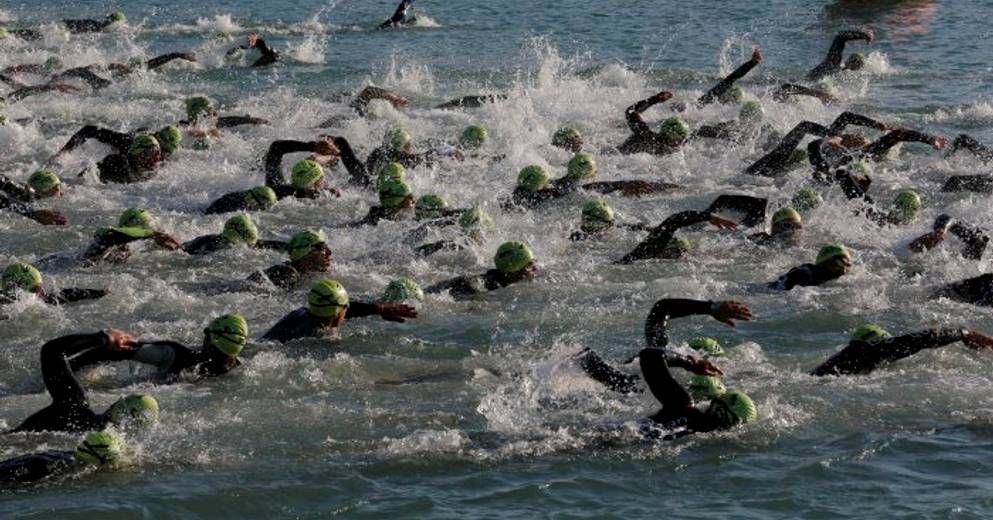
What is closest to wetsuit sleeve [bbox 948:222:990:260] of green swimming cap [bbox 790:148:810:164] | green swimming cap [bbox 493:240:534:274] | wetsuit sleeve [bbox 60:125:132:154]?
green swimming cap [bbox 493:240:534:274]

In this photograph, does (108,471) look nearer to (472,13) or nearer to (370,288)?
(370,288)

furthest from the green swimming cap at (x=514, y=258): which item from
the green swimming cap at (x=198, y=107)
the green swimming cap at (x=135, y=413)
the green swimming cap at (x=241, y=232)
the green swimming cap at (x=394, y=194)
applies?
the green swimming cap at (x=198, y=107)

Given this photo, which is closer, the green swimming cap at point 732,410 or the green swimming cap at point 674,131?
the green swimming cap at point 732,410

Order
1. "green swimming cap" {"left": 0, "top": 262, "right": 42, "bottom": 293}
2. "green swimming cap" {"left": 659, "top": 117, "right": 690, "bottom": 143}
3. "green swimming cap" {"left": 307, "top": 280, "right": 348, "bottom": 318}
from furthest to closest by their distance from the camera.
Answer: "green swimming cap" {"left": 659, "top": 117, "right": 690, "bottom": 143}
"green swimming cap" {"left": 0, "top": 262, "right": 42, "bottom": 293}
"green swimming cap" {"left": 307, "top": 280, "right": 348, "bottom": 318}

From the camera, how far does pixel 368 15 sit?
1494 inches

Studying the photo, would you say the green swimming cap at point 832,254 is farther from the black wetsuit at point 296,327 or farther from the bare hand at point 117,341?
the bare hand at point 117,341

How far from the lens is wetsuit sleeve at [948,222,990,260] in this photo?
1643 cm

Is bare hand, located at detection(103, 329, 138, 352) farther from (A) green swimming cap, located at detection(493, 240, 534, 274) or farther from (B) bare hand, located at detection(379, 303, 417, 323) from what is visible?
(A) green swimming cap, located at detection(493, 240, 534, 274)

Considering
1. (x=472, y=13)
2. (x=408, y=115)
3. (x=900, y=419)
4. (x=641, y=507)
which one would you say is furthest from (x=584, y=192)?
(x=472, y=13)

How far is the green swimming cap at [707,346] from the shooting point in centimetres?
1317

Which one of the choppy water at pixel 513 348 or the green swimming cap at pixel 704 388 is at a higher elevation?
the green swimming cap at pixel 704 388

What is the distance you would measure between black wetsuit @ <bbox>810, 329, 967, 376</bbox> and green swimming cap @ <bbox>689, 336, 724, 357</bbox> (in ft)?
2.85

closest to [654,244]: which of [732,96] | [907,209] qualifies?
[907,209]

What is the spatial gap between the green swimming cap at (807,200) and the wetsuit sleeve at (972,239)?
2290 mm
